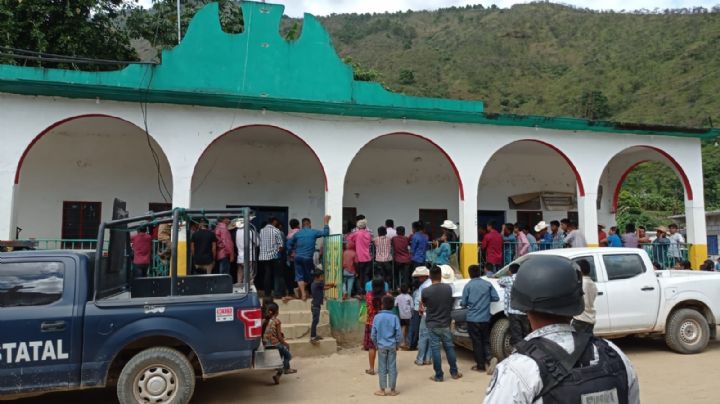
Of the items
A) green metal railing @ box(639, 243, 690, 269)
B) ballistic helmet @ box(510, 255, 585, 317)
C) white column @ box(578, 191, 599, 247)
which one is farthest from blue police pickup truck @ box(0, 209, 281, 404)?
green metal railing @ box(639, 243, 690, 269)

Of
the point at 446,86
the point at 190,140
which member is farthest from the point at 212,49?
the point at 446,86

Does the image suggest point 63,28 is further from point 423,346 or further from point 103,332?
point 423,346

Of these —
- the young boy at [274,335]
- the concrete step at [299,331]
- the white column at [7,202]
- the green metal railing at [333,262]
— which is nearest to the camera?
the young boy at [274,335]

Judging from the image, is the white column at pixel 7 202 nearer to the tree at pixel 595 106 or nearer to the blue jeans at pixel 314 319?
the blue jeans at pixel 314 319

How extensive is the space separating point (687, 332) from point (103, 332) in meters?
8.48

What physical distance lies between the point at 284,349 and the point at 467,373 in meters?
2.62

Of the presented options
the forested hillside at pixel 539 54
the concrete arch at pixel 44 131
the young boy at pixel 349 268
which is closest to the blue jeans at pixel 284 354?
the young boy at pixel 349 268

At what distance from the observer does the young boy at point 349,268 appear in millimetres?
9688

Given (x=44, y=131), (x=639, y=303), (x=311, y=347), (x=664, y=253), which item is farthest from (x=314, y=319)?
(x=664, y=253)

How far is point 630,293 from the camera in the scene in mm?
8070

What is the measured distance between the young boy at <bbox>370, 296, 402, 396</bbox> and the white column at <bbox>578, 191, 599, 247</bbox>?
720cm

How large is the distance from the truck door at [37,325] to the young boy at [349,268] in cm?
507

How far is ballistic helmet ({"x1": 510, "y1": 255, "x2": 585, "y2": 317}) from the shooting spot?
1840 millimetres

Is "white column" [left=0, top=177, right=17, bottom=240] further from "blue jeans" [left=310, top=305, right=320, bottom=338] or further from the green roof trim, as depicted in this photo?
"blue jeans" [left=310, top=305, right=320, bottom=338]
